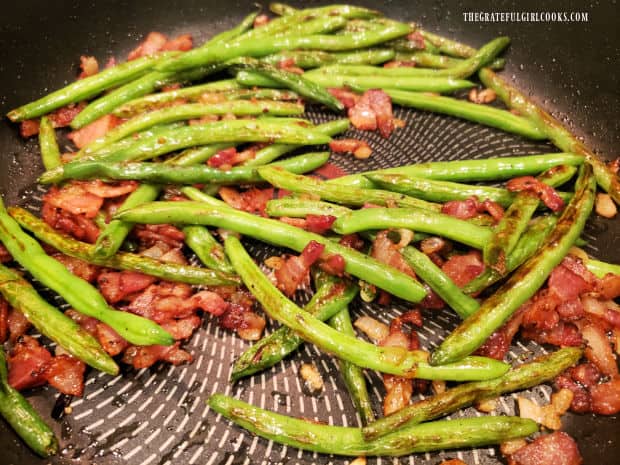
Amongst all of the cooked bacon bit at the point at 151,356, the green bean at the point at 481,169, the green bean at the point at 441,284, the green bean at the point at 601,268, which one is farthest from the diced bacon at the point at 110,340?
the green bean at the point at 601,268

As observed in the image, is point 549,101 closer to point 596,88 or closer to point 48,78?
point 596,88

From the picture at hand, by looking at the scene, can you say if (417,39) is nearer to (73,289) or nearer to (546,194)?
(546,194)

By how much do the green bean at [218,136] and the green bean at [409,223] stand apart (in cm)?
130

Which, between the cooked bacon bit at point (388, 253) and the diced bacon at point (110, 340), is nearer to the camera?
the diced bacon at point (110, 340)

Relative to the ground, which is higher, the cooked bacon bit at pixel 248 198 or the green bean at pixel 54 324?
the cooked bacon bit at pixel 248 198

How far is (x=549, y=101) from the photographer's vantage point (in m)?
5.67

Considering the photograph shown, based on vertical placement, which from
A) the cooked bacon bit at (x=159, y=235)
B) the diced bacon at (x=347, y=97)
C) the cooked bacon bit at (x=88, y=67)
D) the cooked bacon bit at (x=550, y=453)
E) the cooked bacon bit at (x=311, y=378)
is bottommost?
the cooked bacon bit at (x=550, y=453)

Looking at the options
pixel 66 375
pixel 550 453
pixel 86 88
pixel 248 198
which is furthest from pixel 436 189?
pixel 86 88

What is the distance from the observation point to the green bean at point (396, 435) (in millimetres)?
3285

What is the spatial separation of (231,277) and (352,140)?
2.20m

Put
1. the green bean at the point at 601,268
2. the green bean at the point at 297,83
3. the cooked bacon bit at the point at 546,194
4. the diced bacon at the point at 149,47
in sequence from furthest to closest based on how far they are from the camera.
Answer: the diced bacon at the point at 149,47 < the green bean at the point at 297,83 < the cooked bacon bit at the point at 546,194 < the green bean at the point at 601,268

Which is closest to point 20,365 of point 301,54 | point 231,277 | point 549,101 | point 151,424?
point 151,424

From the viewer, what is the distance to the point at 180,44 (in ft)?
20.3

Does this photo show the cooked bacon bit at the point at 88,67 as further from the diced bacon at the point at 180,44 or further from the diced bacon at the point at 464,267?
the diced bacon at the point at 464,267
